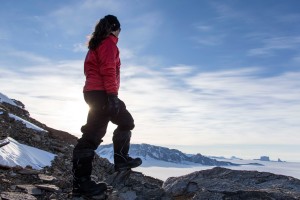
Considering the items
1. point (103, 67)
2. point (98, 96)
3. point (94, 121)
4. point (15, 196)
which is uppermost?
point (103, 67)

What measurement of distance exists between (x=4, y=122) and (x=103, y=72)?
37.1ft

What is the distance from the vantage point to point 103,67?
251 inches

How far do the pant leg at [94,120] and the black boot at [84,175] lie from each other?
0.46ft

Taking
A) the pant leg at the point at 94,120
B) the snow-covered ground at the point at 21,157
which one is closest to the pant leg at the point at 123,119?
the pant leg at the point at 94,120

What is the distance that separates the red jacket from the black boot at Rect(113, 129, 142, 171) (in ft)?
3.53

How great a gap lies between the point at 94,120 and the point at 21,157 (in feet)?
18.2

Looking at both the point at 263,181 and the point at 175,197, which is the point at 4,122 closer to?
the point at 175,197

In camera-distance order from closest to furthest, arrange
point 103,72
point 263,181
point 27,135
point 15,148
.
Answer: point 103,72, point 263,181, point 15,148, point 27,135

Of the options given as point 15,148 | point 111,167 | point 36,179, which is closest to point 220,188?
point 36,179

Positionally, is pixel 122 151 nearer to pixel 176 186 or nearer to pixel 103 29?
pixel 176 186

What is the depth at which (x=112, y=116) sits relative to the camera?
22.1ft

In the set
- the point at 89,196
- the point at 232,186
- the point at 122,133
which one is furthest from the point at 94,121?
the point at 232,186

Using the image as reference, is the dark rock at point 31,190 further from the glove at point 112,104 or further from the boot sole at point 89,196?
the glove at point 112,104

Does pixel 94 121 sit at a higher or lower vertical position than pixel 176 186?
higher
